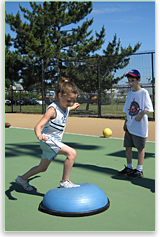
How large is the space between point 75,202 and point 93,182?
1436 millimetres

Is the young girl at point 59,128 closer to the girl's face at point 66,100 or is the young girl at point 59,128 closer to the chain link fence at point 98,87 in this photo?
the girl's face at point 66,100

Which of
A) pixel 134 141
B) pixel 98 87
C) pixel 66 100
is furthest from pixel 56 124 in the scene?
pixel 98 87

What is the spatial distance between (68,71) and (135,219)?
68.5 feet

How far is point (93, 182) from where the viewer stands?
17.2ft

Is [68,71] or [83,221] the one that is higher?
[68,71]

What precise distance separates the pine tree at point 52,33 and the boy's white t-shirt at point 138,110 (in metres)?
22.7

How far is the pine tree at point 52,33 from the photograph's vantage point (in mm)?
27750

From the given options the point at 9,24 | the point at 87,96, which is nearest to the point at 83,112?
the point at 87,96

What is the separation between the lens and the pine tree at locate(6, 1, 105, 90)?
91.0ft

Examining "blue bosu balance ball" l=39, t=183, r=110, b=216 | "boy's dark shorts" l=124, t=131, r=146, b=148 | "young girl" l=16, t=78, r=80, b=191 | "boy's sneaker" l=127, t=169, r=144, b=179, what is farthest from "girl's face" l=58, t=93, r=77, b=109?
"boy's sneaker" l=127, t=169, r=144, b=179

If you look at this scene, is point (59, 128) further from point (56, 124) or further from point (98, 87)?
point (98, 87)

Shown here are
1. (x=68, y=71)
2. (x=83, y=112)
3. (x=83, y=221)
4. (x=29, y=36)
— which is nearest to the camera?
(x=83, y=221)
